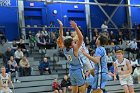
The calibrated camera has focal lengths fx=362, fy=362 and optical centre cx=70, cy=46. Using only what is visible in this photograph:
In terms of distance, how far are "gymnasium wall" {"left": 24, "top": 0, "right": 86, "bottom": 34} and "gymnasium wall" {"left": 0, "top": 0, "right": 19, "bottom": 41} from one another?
890mm

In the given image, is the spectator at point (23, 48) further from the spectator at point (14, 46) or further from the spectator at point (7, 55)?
the spectator at point (7, 55)

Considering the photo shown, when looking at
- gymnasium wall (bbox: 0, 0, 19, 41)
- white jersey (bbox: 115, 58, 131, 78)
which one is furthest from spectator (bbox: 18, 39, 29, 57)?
white jersey (bbox: 115, 58, 131, 78)

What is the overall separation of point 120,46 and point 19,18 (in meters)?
6.94

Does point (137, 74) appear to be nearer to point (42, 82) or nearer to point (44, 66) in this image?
point (44, 66)

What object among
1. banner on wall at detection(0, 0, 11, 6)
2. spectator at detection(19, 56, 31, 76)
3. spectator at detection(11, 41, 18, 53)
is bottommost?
spectator at detection(19, 56, 31, 76)

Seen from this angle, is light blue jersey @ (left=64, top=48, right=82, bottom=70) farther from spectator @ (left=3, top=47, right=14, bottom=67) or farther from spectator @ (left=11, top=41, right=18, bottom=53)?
spectator @ (left=11, top=41, right=18, bottom=53)

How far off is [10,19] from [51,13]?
327 centimetres

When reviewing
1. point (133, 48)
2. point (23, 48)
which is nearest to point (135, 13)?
point (133, 48)

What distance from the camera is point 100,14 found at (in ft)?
93.0

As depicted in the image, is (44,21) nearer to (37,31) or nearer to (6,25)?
(37,31)

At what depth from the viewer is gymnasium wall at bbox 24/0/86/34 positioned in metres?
24.7

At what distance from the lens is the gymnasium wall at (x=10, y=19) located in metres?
23.4

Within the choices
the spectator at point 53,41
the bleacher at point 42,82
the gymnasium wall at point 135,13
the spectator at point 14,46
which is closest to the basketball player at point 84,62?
the bleacher at point 42,82

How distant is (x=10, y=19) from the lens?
933 inches
